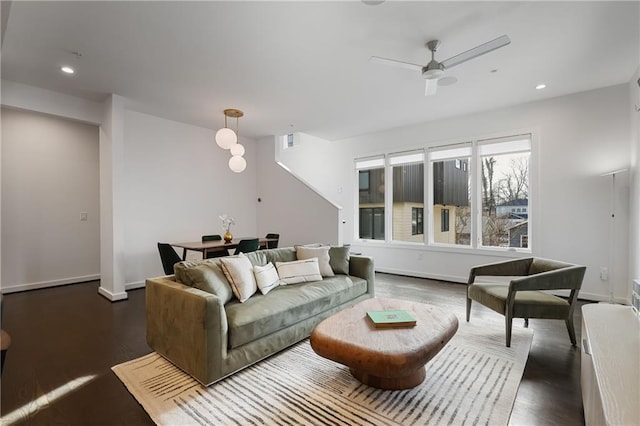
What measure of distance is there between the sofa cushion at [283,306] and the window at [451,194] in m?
2.77

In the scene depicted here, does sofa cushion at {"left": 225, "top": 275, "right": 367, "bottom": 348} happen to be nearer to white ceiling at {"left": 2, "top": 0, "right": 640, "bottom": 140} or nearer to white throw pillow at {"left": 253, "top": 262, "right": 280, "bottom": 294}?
white throw pillow at {"left": 253, "top": 262, "right": 280, "bottom": 294}

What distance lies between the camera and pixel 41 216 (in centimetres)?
476

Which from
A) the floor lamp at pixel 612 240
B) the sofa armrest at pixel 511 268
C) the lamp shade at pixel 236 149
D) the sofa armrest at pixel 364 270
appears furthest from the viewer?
the lamp shade at pixel 236 149

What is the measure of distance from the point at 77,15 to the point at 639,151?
19.5 ft

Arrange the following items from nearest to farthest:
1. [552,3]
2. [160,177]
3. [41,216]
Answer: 1. [552,3]
2. [41,216]
3. [160,177]

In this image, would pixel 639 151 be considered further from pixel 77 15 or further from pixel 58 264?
pixel 58 264

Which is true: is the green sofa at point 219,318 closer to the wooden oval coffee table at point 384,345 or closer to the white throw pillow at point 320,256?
the white throw pillow at point 320,256

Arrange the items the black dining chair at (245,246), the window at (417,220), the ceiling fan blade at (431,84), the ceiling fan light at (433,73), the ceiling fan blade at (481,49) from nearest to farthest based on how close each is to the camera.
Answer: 1. the ceiling fan blade at (481,49)
2. the ceiling fan light at (433,73)
3. the ceiling fan blade at (431,84)
4. the black dining chair at (245,246)
5. the window at (417,220)

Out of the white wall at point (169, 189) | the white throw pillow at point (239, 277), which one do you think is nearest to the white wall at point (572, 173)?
the white throw pillow at point (239, 277)

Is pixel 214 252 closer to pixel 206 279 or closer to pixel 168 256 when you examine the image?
pixel 168 256

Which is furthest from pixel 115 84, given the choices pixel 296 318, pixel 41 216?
pixel 296 318

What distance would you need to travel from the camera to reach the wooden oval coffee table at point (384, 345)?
5.65 feet

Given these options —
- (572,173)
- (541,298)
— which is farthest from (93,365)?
(572,173)

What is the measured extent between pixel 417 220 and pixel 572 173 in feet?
7.93
